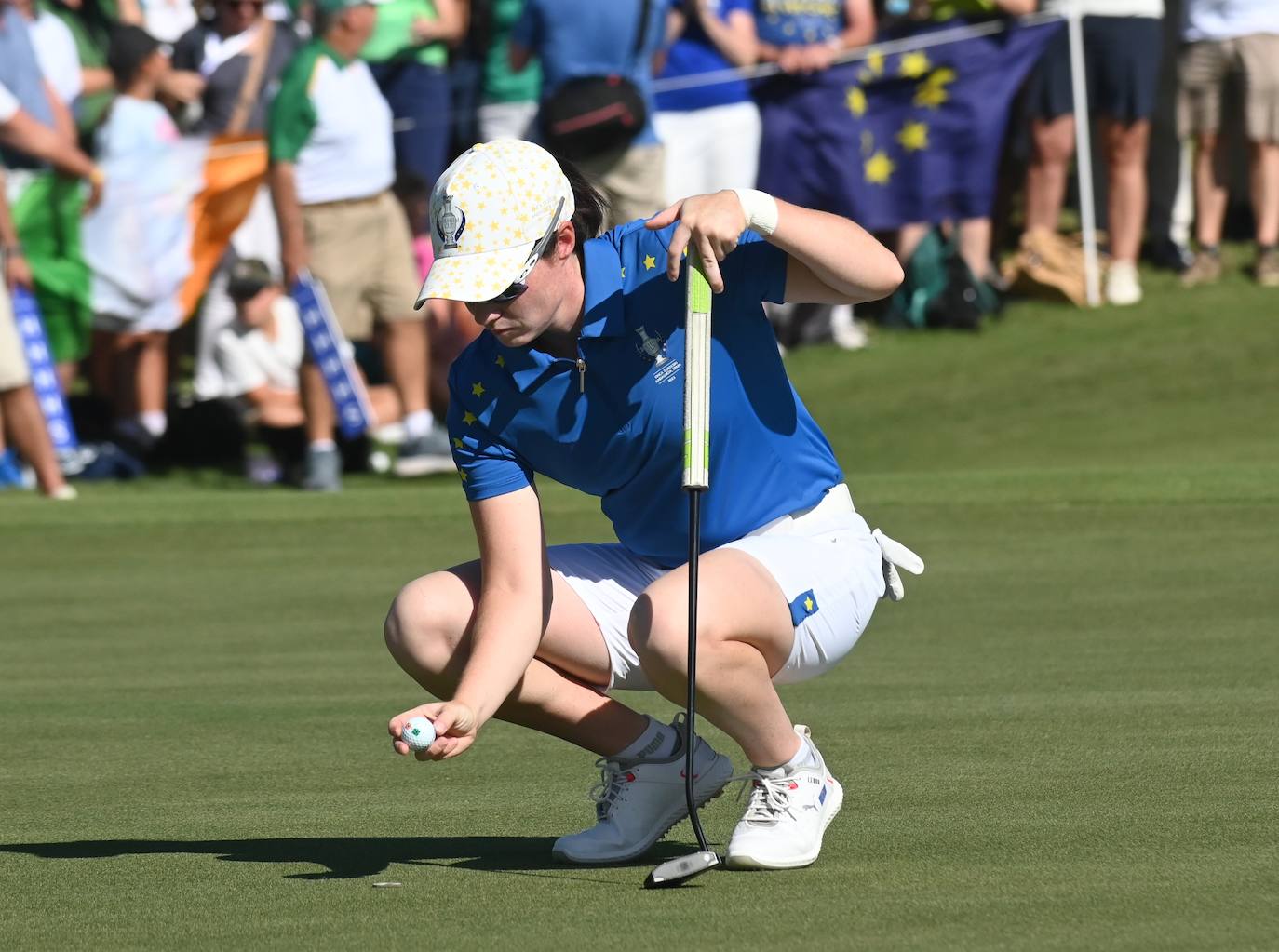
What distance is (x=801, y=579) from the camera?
4.20 m

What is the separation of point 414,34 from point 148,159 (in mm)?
1563

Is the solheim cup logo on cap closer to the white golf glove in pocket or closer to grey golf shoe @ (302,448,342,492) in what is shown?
the white golf glove in pocket

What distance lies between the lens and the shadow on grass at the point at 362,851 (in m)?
4.24

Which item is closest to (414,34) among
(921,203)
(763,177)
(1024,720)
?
(763,177)

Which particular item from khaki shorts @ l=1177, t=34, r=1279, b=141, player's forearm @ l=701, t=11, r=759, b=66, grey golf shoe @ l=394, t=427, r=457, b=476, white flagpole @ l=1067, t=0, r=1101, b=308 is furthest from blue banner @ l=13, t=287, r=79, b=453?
khaki shorts @ l=1177, t=34, r=1279, b=141

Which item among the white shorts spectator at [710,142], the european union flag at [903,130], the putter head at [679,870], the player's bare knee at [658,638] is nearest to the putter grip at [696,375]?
the player's bare knee at [658,638]

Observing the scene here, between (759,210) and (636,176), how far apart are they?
8217 mm

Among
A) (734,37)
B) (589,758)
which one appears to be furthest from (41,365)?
(589,758)

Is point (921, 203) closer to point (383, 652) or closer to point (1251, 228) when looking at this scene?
point (1251, 228)

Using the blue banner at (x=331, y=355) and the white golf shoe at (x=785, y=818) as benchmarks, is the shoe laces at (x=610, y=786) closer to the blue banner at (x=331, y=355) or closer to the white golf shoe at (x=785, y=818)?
the white golf shoe at (x=785, y=818)

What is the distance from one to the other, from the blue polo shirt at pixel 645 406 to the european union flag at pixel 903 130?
9.15 metres

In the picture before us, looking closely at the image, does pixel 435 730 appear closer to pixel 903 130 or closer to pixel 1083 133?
pixel 903 130

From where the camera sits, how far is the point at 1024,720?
5.55 m

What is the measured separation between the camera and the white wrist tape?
398cm
